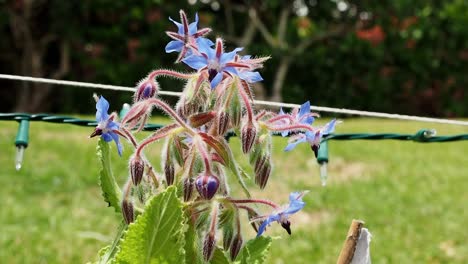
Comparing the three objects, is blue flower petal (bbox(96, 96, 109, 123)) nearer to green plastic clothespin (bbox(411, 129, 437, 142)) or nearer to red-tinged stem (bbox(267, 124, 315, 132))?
red-tinged stem (bbox(267, 124, 315, 132))

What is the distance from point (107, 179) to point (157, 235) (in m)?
0.15

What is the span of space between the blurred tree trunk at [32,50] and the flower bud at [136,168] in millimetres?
13033

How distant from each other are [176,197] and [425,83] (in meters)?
15.0

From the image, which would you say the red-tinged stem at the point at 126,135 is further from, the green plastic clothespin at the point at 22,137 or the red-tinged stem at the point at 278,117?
the green plastic clothespin at the point at 22,137

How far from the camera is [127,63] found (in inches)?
539

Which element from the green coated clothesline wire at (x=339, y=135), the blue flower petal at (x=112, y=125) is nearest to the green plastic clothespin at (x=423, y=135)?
the green coated clothesline wire at (x=339, y=135)

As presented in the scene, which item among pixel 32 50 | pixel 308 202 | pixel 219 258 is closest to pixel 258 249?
pixel 219 258

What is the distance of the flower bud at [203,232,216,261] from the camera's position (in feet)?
3.12

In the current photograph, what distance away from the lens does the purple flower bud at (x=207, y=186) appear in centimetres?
90

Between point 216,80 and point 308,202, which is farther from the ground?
point 216,80

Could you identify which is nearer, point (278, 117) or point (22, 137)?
point (278, 117)

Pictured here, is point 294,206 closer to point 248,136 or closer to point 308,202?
point 248,136

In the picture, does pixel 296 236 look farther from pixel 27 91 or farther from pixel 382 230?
pixel 27 91

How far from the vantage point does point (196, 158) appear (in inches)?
37.3
